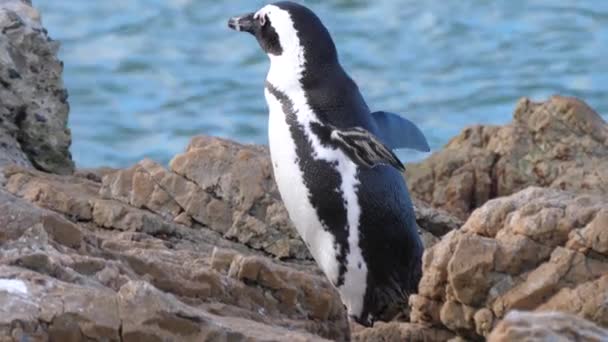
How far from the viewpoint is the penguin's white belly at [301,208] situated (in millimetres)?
5520

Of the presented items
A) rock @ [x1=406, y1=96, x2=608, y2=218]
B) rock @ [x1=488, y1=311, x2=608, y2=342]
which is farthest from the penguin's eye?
rock @ [x1=488, y1=311, x2=608, y2=342]

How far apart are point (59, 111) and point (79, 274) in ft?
8.13

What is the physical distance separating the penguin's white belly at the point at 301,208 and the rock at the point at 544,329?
102 inches

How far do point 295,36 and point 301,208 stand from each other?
0.63 meters

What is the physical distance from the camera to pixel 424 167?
6.71 meters

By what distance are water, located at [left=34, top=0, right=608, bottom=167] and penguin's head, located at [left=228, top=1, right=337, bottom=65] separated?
5.07 metres

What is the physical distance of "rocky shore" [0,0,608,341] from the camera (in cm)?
338

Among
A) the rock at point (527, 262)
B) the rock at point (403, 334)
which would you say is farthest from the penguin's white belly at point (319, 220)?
the rock at point (527, 262)

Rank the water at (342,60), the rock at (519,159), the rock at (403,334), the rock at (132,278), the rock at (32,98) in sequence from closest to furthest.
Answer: the rock at (132,278) → the rock at (403,334) → the rock at (32,98) → the rock at (519,159) → the water at (342,60)

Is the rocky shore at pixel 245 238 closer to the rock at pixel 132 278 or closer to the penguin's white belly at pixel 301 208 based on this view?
the rock at pixel 132 278

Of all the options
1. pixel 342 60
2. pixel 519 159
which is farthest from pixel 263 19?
pixel 342 60

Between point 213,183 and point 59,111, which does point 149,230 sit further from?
point 59,111

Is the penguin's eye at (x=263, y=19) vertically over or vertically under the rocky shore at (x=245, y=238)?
over

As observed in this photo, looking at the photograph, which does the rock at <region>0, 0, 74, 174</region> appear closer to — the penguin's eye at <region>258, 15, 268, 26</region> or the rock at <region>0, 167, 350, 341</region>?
the rock at <region>0, 167, 350, 341</region>
